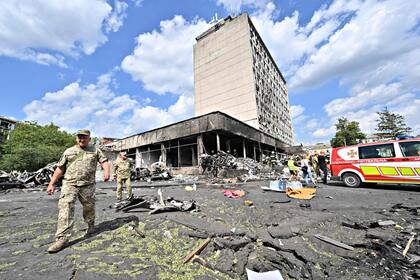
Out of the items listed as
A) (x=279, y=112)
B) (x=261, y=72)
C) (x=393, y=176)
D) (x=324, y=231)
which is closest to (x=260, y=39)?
(x=261, y=72)

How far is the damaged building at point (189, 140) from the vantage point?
15.7 metres

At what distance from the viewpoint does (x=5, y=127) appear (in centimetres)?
4828

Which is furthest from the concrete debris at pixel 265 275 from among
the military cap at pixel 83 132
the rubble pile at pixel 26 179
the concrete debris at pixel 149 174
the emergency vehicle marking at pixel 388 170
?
the rubble pile at pixel 26 179

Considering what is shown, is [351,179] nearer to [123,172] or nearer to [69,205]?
[123,172]

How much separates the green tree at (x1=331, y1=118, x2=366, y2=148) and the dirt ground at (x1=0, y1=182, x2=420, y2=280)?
173 ft

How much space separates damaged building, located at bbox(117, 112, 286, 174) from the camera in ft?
51.5

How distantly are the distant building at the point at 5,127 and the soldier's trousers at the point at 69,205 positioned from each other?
6466 centimetres

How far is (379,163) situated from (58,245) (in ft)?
33.3

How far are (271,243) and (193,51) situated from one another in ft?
132

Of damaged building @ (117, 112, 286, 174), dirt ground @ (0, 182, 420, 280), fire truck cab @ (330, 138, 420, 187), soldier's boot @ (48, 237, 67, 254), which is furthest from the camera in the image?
damaged building @ (117, 112, 286, 174)

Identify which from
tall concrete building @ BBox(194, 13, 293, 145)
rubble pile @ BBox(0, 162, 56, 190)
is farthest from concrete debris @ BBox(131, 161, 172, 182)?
tall concrete building @ BBox(194, 13, 293, 145)

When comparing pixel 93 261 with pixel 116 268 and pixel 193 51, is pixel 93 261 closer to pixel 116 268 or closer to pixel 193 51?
pixel 116 268

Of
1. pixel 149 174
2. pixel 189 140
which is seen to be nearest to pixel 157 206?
pixel 149 174

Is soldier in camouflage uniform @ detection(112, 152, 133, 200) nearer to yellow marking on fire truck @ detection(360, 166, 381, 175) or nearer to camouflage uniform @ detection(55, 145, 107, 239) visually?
camouflage uniform @ detection(55, 145, 107, 239)
